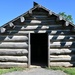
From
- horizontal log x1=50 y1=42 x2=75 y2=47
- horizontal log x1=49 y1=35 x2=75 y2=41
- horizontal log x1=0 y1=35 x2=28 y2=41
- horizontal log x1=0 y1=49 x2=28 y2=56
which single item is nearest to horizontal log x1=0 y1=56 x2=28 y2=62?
horizontal log x1=0 y1=49 x2=28 y2=56

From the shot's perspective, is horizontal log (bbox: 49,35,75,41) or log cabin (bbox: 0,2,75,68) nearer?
log cabin (bbox: 0,2,75,68)

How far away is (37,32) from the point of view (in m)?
15.1

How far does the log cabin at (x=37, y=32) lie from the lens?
1489 centimetres

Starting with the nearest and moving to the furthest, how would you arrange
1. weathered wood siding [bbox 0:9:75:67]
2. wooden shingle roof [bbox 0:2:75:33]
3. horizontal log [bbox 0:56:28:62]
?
wooden shingle roof [bbox 0:2:75:33] → horizontal log [bbox 0:56:28:62] → weathered wood siding [bbox 0:9:75:67]

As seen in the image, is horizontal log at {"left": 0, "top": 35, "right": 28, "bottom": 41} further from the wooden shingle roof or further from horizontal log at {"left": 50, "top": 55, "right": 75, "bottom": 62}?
horizontal log at {"left": 50, "top": 55, "right": 75, "bottom": 62}

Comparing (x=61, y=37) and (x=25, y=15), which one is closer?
(x=25, y=15)

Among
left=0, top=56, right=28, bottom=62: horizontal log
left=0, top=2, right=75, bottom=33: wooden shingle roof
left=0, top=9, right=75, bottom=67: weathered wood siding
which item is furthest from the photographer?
left=0, top=9, right=75, bottom=67: weathered wood siding

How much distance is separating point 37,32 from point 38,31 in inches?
3.8

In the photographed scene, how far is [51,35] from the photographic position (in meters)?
15.1

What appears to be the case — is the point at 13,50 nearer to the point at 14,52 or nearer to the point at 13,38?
the point at 14,52

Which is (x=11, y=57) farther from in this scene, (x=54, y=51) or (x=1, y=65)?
(x=54, y=51)

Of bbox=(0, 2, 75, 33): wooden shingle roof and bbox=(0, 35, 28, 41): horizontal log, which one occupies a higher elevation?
bbox=(0, 2, 75, 33): wooden shingle roof

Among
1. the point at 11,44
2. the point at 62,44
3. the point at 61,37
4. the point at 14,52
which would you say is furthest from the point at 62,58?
the point at 11,44

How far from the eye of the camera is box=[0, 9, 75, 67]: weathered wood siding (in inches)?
588
